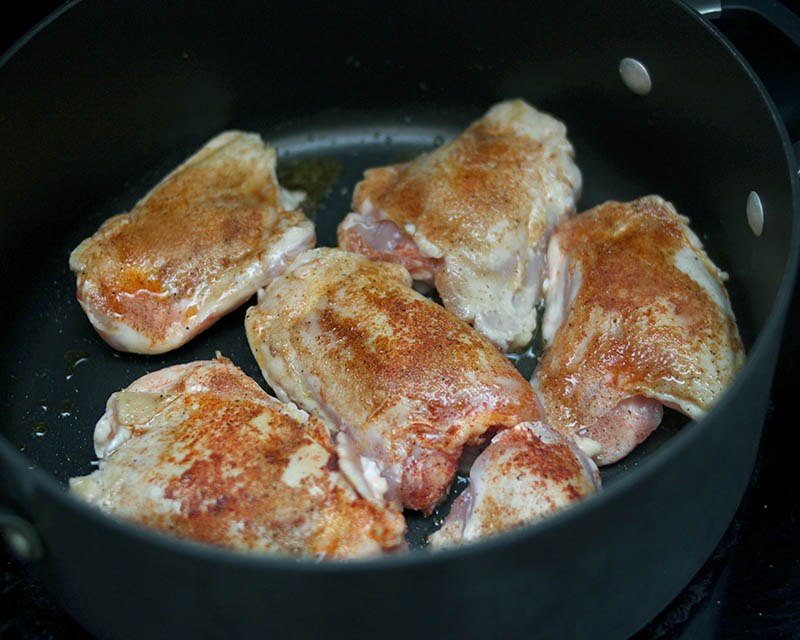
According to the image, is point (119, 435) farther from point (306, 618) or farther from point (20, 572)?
point (306, 618)

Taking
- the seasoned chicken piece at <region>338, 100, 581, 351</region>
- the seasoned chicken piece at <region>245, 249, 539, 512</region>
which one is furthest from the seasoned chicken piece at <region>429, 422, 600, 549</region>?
the seasoned chicken piece at <region>338, 100, 581, 351</region>

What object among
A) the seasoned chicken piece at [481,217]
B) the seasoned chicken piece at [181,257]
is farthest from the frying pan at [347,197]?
the seasoned chicken piece at [481,217]

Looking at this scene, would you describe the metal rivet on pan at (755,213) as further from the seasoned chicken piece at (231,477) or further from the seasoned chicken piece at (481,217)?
the seasoned chicken piece at (231,477)

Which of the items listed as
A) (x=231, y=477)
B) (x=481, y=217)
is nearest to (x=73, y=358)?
(x=231, y=477)

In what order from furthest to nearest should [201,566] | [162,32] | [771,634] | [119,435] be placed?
[162,32] → [119,435] → [771,634] → [201,566]

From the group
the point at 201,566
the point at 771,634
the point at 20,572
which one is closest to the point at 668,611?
the point at 771,634

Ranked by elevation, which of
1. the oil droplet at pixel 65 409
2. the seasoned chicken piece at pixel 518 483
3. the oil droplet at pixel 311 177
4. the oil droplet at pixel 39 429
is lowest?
the seasoned chicken piece at pixel 518 483

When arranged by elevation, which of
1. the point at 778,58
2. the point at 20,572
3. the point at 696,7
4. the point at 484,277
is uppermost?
the point at 696,7
